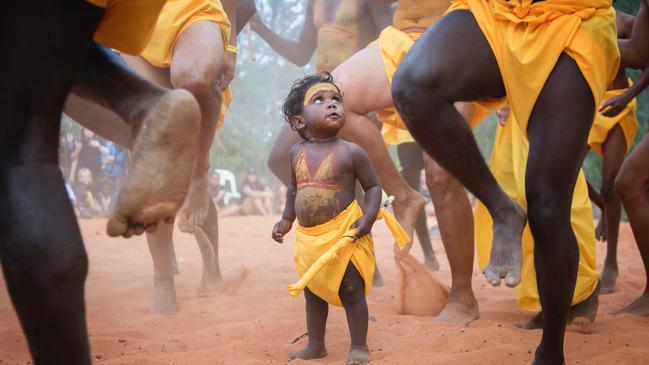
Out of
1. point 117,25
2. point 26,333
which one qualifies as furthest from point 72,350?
point 117,25

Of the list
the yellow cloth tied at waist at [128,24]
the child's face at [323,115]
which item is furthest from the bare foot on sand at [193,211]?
the yellow cloth tied at waist at [128,24]

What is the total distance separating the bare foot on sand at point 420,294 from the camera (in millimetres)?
3598

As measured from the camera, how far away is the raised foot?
335cm

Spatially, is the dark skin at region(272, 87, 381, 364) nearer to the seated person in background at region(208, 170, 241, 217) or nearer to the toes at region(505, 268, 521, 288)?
the toes at region(505, 268, 521, 288)

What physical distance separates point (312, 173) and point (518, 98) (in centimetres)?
91

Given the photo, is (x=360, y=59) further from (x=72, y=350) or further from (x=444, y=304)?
(x=72, y=350)

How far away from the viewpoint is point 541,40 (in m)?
2.27

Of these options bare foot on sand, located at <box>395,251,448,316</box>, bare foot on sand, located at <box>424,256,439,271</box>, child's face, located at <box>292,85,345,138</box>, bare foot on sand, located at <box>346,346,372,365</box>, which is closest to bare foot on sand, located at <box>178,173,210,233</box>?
child's face, located at <box>292,85,345,138</box>

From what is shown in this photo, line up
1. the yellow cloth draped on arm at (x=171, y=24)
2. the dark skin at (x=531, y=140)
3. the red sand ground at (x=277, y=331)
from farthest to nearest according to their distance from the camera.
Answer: the yellow cloth draped on arm at (x=171, y=24) < the red sand ground at (x=277, y=331) < the dark skin at (x=531, y=140)

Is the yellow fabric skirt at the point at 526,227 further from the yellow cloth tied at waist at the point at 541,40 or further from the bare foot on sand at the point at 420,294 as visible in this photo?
the yellow cloth tied at waist at the point at 541,40

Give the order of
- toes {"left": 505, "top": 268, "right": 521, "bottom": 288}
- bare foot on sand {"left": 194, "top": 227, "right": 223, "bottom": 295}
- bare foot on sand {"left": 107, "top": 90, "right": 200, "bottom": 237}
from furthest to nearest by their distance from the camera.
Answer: bare foot on sand {"left": 194, "top": 227, "right": 223, "bottom": 295} < toes {"left": 505, "top": 268, "right": 521, "bottom": 288} < bare foot on sand {"left": 107, "top": 90, "right": 200, "bottom": 237}

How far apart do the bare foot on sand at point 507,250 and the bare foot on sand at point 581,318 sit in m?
1.17

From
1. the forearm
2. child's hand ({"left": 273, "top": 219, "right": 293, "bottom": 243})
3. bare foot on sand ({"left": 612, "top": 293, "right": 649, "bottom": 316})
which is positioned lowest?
bare foot on sand ({"left": 612, "top": 293, "right": 649, "bottom": 316})

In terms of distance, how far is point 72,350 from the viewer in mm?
1356
